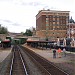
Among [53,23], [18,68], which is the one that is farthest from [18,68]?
[53,23]

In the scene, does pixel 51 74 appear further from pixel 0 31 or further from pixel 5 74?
pixel 0 31

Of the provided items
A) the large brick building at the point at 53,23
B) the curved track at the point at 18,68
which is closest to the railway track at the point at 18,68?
the curved track at the point at 18,68

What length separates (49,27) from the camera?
185875 millimetres

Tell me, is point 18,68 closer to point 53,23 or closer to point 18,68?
point 18,68

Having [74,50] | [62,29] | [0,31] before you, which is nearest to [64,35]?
[62,29]

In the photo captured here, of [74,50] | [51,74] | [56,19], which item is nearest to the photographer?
[51,74]

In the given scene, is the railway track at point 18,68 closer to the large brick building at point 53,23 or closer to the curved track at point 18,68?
the curved track at point 18,68

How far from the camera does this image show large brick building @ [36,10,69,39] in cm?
18238

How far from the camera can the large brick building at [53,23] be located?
18238 centimetres

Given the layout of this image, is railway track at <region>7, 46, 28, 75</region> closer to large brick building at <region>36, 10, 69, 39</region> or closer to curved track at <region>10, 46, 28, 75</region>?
curved track at <region>10, 46, 28, 75</region>

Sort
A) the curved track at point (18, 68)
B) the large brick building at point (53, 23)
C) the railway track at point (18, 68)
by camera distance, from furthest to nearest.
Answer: the large brick building at point (53, 23)
the curved track at point (18, 68)
the railway track at point (18, 68)

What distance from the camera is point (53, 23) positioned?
190 meters

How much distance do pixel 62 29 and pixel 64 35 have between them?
19.9ft

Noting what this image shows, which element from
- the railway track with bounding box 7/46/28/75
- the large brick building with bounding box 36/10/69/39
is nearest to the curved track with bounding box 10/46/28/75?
the railway track with bounding box 7/46/28/75
